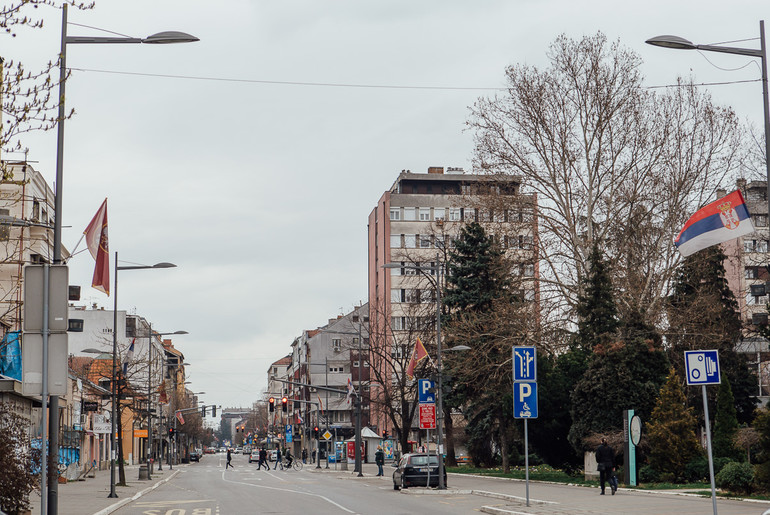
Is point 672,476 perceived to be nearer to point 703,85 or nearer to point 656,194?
point 656,194

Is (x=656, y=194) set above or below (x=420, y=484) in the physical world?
above

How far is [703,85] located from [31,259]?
35773mm

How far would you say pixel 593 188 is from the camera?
44656 millimetres

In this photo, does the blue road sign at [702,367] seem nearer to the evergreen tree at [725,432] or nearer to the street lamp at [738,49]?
the street lamp at [738,49]

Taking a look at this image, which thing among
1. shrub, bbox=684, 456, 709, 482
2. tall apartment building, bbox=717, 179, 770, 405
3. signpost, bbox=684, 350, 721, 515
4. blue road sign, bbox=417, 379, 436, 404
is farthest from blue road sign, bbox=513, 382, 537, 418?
tall apartment building, bbox=717, 179, 770, 405

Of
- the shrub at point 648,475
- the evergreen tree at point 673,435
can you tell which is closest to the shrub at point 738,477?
the evergreen tree at point 673,435

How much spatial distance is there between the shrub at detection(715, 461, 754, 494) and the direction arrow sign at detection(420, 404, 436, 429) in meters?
13.1

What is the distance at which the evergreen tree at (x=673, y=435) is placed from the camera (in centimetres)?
3575

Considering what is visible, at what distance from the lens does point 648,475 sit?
37062 mm

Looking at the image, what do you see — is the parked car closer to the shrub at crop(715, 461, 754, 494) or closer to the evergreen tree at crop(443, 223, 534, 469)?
the evergreen tree at crop(443, 223, 534, 469)

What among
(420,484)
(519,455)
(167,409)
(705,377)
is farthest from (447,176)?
(705,377)

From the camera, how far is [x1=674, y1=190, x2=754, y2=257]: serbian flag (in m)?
21.1

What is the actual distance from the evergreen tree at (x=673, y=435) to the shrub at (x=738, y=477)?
6.88 metres

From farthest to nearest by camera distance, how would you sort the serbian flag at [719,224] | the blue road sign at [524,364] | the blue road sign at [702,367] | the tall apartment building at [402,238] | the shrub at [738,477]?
the tall apartment building at [402,238] → the shrub at [738,477] → the blue road sign at [524,364] → the serbian flag at [719,224] → the blue road sign at [702,367]
